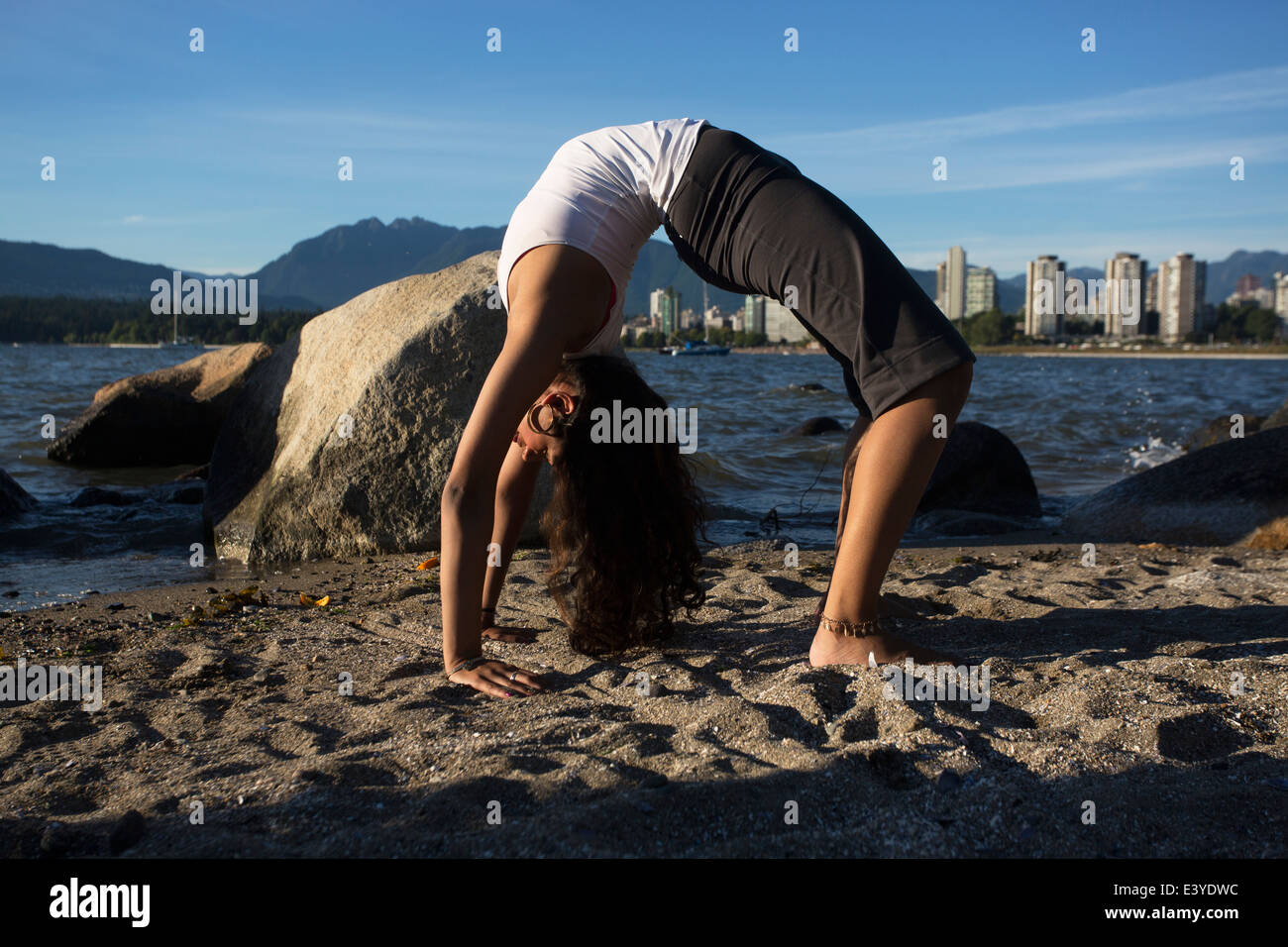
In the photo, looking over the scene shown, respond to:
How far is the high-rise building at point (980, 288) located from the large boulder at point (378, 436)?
106732 mm

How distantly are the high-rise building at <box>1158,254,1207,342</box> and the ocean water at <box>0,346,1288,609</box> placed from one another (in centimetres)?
7198

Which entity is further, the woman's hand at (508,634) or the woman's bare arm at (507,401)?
the woman's hand at (508,634)

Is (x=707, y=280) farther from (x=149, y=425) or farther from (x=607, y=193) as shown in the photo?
(x=149, y=425)

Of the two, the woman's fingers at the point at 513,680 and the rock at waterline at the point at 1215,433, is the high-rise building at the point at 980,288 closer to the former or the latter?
the rock at waterline at the point at 1215,433

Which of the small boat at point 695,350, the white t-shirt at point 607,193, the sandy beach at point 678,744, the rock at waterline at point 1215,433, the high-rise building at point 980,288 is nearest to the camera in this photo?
the sandy beach at point 678,744

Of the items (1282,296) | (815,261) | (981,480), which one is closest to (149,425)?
(981,480)

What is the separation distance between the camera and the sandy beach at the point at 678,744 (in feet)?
5.32

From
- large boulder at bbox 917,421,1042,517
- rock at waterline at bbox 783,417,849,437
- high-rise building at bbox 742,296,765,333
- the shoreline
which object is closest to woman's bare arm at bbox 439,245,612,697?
large boulder at bbox 917,421,1042,517

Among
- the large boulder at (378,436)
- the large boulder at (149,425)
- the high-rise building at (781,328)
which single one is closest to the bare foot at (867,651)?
the large boulder at (378,436)

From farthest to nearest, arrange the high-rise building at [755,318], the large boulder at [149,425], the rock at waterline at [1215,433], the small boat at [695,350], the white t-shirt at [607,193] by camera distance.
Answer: the high-rise building at [755,318]
the small boat at [695,350]
the rock at waterline at [1215,433]
the large boulder at [149,425]
the white t-shirt at [607,193]

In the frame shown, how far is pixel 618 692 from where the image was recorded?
2.45m

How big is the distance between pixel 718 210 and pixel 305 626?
2.22 m

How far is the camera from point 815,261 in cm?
229

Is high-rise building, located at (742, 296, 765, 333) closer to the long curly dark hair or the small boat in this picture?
the small boat
